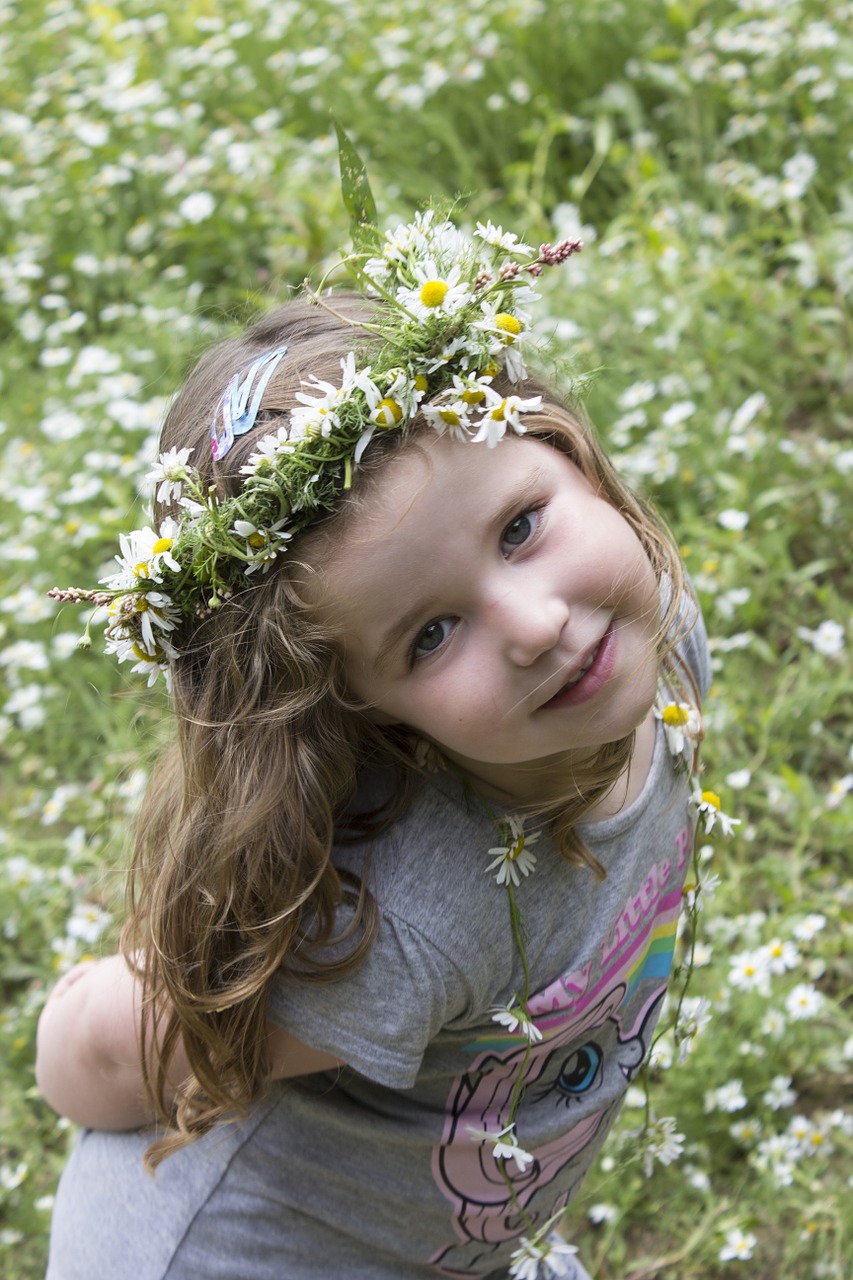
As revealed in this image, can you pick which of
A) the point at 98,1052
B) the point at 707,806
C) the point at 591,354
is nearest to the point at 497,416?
the point at 707,806

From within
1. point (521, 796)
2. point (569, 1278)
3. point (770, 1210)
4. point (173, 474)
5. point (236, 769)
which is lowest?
point (770, 1210)

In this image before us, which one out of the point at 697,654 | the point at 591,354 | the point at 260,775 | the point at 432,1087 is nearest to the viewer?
the point at 260,775

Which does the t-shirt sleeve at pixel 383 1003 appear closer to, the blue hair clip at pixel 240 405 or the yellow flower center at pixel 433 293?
the blue hair clip at pixel 240 405

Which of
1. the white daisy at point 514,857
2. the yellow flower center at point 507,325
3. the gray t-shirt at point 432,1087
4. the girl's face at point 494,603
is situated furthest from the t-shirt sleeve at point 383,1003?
the yellow flower center at point 507,325

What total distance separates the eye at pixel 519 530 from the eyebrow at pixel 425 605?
0.6 inches

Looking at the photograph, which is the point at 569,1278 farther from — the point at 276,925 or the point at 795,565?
the point at 795,565

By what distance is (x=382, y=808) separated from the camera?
55.1 inches

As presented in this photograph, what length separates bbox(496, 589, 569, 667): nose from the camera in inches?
47.1

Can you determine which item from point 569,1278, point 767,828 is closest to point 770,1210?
point 569,1278

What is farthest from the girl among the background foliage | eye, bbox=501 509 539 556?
the background foliage

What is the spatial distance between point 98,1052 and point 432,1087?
1.31 feet

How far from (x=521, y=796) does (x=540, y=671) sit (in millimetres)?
247

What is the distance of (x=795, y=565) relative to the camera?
8.59 ft

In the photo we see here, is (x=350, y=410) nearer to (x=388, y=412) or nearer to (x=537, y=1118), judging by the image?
(x=388, y=412)
